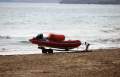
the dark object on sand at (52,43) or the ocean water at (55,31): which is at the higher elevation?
the dark object on sand at (52,43)

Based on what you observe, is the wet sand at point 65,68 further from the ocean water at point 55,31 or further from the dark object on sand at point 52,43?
the ocean water at point 55,31

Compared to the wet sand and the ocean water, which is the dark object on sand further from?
the wet sand

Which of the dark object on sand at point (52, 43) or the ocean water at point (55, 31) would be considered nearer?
the dark object on sand at point (52, 43)

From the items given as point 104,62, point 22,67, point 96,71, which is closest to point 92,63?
point 104,62

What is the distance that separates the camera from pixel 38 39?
87.7ft

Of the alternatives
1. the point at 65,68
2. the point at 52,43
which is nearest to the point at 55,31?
the point at 52,43

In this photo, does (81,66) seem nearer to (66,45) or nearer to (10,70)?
(10,70)

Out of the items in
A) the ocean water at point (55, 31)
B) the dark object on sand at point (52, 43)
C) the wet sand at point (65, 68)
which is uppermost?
the wet sand at point (65, 68)

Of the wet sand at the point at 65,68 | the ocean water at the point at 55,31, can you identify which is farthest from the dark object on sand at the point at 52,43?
the wet sand at the point at 65,68

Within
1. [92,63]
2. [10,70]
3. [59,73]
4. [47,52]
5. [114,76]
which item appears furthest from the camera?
[47,52]

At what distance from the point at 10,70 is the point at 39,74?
1759 mm

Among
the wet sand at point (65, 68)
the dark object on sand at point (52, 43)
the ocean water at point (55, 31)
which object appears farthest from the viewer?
the ocean water at point (55, 31)

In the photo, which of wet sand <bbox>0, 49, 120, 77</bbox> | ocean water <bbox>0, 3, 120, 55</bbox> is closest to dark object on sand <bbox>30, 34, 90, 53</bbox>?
ocean water <bbox>0, 3, 120, 55</bbox>

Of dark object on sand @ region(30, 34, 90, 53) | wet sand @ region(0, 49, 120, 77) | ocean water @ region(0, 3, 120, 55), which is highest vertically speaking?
wet sand @ region(0, 49, 120, 77)
